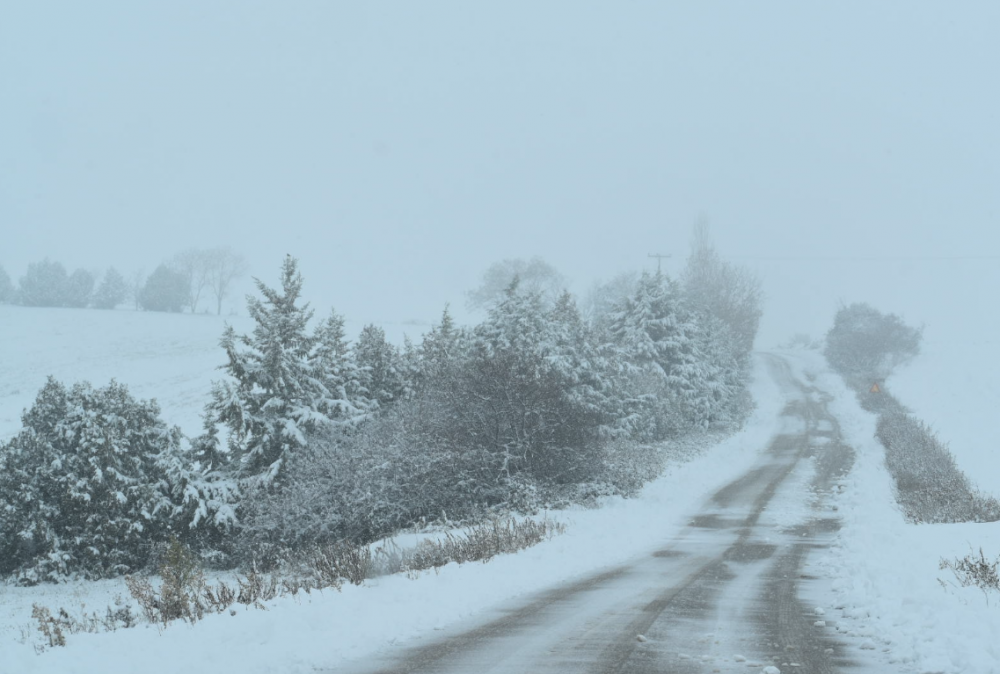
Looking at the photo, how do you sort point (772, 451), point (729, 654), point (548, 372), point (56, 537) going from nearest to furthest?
point (729, 654), point (56, 537), point (548, 372), point (772, 451)

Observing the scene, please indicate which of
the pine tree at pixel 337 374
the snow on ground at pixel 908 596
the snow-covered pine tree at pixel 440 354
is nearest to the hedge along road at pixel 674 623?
the snow on ground at pixel 908 596

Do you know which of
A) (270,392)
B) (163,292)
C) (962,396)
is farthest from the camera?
(163,292)

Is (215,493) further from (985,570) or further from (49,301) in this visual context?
(49,301)

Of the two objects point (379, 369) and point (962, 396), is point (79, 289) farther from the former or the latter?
point (962, 396)

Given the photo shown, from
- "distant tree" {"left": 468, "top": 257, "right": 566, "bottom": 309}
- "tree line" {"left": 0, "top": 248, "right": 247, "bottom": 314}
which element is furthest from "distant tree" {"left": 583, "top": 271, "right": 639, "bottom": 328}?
"tree line" {"left": 0, "top": 248, "right": 247, "bottom": 314}

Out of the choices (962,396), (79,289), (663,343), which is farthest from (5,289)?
(962,396)

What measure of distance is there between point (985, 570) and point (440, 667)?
269 inches

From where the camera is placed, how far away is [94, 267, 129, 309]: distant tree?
88.6 meters

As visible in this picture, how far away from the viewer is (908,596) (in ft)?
29.1

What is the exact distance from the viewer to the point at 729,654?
732cm

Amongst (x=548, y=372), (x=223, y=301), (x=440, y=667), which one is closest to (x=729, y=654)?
(x=440, y=667)

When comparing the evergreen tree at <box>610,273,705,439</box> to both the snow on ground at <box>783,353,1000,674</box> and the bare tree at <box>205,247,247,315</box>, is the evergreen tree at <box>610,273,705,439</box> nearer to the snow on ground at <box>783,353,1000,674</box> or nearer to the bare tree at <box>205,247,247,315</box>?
the snow on ground at <box>783,353,1000,674</box>

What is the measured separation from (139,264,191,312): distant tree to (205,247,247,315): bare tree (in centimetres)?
853

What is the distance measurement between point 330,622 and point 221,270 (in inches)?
3815
